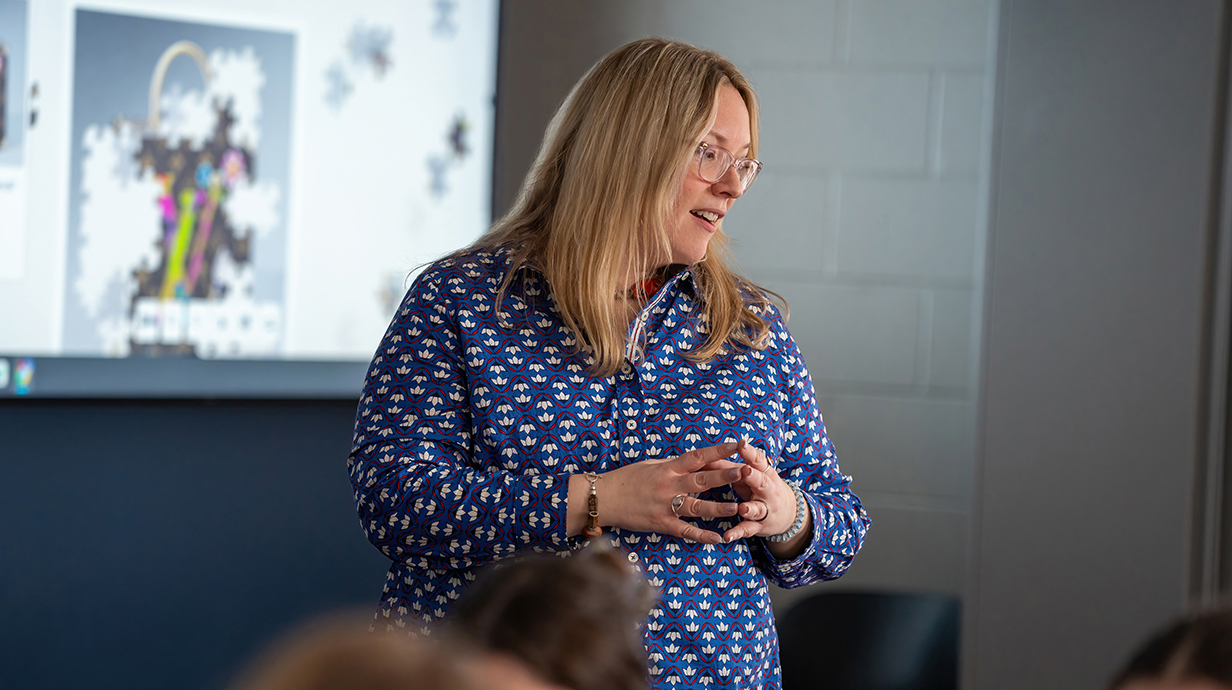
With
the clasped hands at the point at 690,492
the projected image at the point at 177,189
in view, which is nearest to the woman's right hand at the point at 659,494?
the clasped hands at the point at 690,492

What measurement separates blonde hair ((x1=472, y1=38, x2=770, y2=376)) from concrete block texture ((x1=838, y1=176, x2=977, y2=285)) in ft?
3.47

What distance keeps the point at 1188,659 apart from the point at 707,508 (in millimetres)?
675

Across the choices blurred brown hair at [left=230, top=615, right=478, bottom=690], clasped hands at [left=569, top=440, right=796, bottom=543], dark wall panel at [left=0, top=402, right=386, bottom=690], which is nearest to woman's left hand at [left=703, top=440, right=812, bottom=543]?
clasped hands at [left=569, top=440, right=796, bottom=543]

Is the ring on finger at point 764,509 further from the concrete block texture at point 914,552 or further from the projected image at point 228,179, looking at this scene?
the concrete block texture at point 914,552

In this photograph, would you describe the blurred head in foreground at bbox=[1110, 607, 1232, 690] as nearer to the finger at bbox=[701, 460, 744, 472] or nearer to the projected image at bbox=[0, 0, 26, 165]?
the finger at bbox=[701, 460, 744, 472]

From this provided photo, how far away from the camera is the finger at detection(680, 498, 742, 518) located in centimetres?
129

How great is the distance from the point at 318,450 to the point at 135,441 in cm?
39

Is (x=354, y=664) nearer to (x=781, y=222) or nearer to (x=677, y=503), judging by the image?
(x=677, y=503)

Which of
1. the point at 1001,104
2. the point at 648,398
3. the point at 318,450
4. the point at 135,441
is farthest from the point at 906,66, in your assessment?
the point at 135,441

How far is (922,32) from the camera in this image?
247 centimetres

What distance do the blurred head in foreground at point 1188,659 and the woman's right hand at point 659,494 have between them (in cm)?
60

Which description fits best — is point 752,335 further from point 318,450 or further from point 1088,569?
point 318,450

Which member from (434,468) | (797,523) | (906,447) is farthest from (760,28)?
(434,468)

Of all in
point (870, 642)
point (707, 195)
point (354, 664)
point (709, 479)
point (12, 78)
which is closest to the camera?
point (354, 664)
